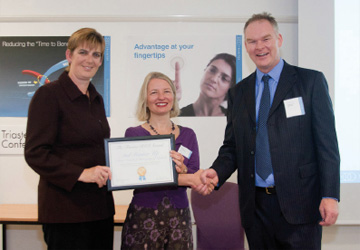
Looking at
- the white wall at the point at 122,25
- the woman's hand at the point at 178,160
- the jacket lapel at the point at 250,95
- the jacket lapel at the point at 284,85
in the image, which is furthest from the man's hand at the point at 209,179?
the white wall at the point at 122,25

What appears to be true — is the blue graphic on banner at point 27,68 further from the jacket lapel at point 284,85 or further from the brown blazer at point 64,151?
the jacket lapel at point 284,85

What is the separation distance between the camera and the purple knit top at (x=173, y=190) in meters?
2.26

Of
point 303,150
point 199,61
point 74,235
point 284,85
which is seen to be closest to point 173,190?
point 74,235

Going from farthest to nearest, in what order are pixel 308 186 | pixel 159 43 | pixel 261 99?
1. pixel 159 43
2. pixel 261 99
3. pixel 308 186

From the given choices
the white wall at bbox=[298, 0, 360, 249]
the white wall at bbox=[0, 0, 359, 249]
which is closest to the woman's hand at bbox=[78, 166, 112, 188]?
the white wall at bbox=[0, 0, 359, 249]

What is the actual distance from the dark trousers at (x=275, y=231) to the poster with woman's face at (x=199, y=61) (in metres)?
1.93

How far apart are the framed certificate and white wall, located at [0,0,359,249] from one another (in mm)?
1602

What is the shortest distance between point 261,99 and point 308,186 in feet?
2.02

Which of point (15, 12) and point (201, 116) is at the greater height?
point (15, 12)

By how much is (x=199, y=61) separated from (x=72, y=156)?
7.41 ft

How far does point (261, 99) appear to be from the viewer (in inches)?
81.9

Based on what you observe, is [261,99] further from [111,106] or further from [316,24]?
[111,106]

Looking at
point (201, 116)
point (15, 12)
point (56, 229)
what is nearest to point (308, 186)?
point (56, 229)

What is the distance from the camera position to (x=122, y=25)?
382cm
